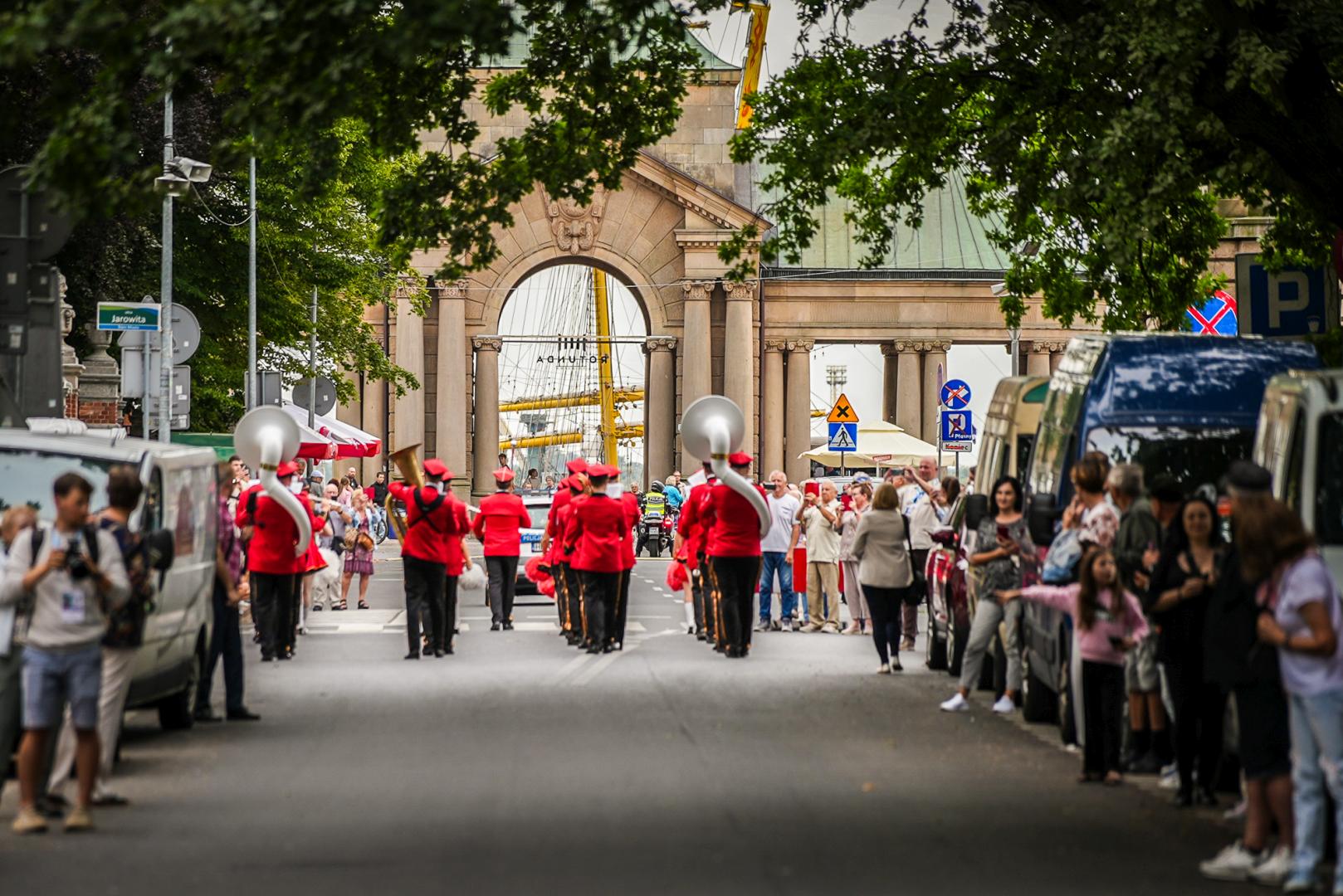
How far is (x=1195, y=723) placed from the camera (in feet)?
38.1

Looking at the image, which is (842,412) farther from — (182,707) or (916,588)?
(182,707)

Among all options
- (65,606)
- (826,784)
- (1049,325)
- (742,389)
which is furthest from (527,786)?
(1049,325)

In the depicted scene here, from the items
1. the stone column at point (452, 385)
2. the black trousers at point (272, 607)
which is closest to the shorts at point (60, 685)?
the black trousers at point (272, 607)

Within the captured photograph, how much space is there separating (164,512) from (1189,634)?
250 inches

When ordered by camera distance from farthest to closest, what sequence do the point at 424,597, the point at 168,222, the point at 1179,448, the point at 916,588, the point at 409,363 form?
the point at 409,363 → the point at 168,222 → the point at 916,588 → the point at 424,597 → the point at 1179,448

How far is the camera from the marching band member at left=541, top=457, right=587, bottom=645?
24234 millimetres

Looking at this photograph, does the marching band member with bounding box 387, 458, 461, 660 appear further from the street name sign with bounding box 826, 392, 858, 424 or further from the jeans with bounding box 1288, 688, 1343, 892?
the street name sign with bounding box 826, 392, 858, 424

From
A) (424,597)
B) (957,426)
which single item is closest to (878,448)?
(957,426)

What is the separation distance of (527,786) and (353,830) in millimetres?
1701

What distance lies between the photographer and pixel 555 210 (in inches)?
2581

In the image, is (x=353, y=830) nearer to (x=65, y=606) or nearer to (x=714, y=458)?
(x=65, y=606)

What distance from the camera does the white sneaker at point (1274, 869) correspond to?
30.2 ft

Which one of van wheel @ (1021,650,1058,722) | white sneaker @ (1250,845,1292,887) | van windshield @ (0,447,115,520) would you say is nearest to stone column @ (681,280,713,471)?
van wheel @ (1021,650,1058,722)

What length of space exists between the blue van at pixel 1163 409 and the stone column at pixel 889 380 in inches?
2079
